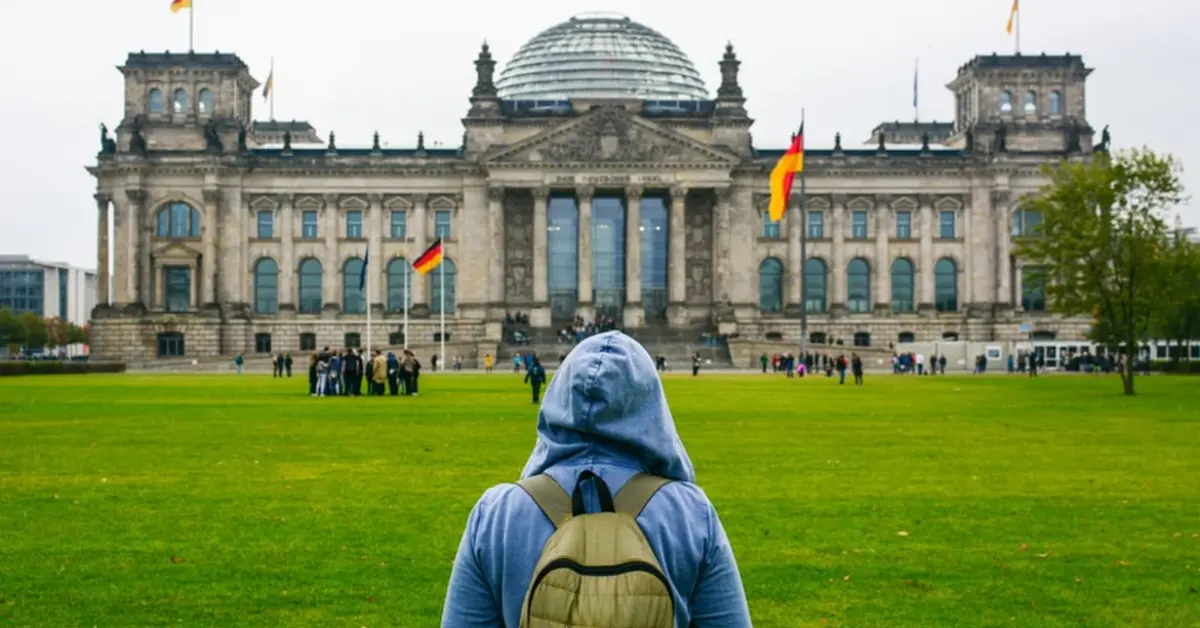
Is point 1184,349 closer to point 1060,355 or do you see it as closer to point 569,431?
point 1060,355

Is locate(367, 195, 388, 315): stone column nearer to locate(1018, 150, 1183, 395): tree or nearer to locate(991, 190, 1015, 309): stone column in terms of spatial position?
locate(991, 190, 1015, 309): stone column

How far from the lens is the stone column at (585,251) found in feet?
405

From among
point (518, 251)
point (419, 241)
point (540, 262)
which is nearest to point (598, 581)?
point (540, 262)

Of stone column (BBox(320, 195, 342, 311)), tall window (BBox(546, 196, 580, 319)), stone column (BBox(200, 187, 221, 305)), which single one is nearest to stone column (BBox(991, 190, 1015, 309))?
tall window (BBox(546, 196, 580, 319))

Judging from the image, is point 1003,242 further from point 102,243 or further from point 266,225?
point 102,243

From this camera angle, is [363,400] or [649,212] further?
[649,212]

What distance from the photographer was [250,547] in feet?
56.7

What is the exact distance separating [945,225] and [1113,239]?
64.8 m

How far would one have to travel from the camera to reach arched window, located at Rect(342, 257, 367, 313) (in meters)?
127

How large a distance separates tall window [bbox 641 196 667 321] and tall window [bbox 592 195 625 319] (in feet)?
6.18

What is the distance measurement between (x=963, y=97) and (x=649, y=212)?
102 ft

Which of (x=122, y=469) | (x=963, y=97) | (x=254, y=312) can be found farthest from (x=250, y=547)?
(x=963, y=97)

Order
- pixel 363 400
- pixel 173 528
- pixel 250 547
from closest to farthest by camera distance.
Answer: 1. pixel 250 547
2. pixel 173 528
3. pixel 363 400

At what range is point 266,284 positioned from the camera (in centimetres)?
12750
